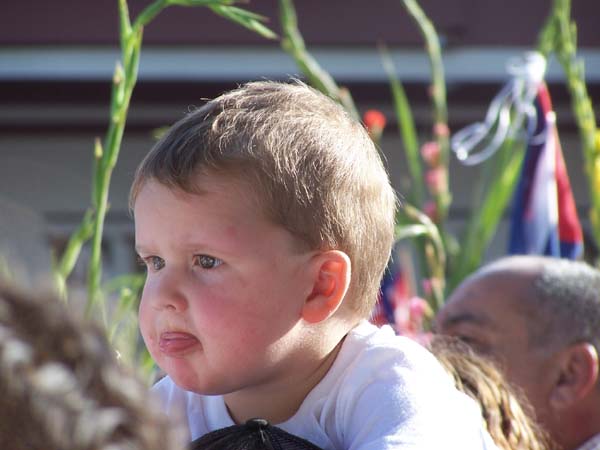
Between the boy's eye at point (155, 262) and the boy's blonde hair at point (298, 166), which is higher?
the boy's blonde hair at point (298, 166)

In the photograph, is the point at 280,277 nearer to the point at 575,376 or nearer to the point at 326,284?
the point at 326,284

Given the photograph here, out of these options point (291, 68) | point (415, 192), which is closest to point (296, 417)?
point (415, 192)

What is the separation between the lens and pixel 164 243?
3.61ft

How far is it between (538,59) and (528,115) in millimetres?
156

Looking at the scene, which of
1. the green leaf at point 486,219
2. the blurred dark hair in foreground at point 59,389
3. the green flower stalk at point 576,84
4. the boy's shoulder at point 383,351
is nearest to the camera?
the blurred dark hair in foreground at point 59,389

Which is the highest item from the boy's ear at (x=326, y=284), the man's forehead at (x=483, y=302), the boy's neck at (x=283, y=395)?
the boy's ear at (x=326, y=284)

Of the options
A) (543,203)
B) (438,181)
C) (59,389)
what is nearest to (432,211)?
(438,181)

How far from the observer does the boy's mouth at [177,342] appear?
43.3 inches

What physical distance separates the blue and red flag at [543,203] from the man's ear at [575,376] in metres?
0.47

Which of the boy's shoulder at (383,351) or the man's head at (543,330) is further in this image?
the man's head at (543,330)

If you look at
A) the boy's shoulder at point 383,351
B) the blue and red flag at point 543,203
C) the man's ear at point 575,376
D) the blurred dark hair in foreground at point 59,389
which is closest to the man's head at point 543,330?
the man's ear at point 575,376

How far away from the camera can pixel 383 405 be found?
107cm

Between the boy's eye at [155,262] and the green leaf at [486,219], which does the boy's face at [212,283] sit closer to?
the boy's eye at [155,262]

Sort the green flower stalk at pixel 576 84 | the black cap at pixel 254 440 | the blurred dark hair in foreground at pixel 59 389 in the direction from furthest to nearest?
the green flower stalk at pixel 576 84 → the black cap at pixel 254 440 → the blurred dark hair in foreground at pixel 59 389
